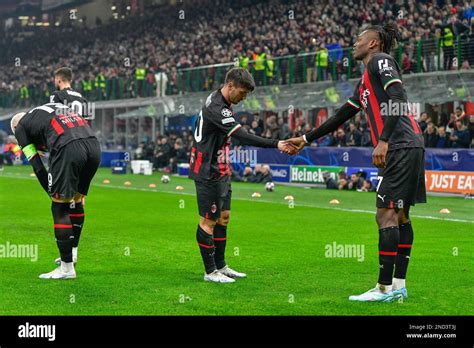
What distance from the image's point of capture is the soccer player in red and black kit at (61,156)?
394 inches

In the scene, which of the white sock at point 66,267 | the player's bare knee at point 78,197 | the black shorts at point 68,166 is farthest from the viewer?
the player's bare knee at point 78,197

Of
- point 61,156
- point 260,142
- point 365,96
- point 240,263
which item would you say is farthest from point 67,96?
point 365,96

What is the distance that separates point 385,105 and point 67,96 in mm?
4004

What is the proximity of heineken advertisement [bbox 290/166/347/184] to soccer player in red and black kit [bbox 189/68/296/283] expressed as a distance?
1956 cm

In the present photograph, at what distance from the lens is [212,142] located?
10117mm

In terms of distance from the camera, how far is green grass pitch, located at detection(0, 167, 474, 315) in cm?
852

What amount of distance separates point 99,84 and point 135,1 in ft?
50.7

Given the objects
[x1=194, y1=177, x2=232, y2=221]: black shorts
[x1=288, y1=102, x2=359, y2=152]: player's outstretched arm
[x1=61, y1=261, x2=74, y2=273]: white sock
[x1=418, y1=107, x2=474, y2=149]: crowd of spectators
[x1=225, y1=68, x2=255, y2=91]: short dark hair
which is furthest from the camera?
[x1=418, y1=107, x2=474, y2=149]: crowd of spectators

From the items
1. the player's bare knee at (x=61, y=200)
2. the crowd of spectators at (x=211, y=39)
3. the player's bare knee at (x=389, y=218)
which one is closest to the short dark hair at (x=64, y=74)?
the player's bare knee at (x=61, y=200)

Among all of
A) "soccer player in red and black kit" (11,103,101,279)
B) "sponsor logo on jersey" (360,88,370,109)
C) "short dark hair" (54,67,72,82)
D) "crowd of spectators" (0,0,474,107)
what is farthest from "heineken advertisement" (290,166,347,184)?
"sponsor logo on jersey" (360,88,370,109)

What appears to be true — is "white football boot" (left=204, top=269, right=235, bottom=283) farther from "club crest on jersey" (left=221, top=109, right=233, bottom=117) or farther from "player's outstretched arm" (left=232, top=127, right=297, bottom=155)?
"club crest on jersey" (left=221, top=109, right=233, bottom=117)

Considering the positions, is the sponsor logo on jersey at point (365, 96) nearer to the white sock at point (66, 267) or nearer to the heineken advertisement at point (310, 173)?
the white sock at point (66, 267)

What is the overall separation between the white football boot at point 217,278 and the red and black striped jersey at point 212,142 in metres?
1.02
